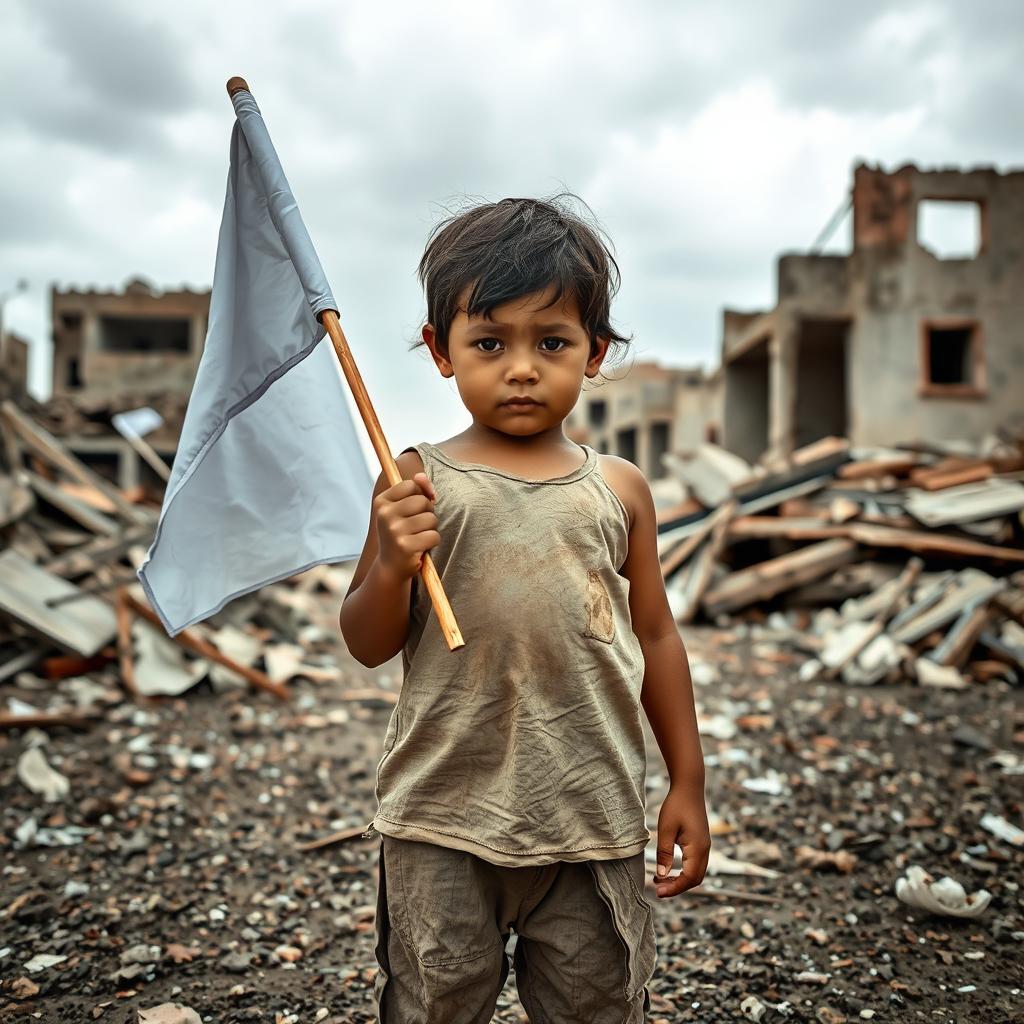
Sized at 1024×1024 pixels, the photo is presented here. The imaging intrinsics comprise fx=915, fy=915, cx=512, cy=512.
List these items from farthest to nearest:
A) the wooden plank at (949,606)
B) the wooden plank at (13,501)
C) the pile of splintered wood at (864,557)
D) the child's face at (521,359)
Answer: the wooden plank at (13,501) → the wooden plank at (949,606) → the pile of splintered wood at (864,557) → the child's face at (521,359)

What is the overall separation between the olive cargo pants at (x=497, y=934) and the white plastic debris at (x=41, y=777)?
342 cm

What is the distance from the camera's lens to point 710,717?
19.7 ft

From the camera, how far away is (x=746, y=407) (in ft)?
59.8

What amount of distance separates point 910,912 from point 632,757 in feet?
7.08

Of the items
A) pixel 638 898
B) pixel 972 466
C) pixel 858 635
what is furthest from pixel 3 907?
pixel 972 466

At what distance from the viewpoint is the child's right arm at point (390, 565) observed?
1553 mm

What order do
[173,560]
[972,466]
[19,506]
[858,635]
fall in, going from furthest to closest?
[972,466], [19,506], [858,635], [173,560]

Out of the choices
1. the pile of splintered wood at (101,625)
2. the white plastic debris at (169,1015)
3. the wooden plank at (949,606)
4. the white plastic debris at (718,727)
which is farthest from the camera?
the wooden plank at (949,606)

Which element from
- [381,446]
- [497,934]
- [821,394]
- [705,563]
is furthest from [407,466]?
[821,394]

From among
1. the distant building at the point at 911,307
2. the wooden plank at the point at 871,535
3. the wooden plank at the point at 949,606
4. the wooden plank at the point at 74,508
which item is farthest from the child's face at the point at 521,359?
the distant building at the point at 911,307

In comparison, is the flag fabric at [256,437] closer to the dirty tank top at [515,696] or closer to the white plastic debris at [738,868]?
the dirty tank top at [515,696]

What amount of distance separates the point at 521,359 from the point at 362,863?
9.50 feet

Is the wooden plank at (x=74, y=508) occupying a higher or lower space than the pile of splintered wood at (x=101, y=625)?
higher

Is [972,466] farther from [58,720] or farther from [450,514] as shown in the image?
[450,514]
